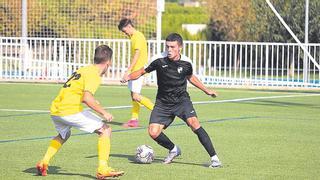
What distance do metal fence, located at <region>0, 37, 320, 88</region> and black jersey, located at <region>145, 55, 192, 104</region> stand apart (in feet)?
52.1

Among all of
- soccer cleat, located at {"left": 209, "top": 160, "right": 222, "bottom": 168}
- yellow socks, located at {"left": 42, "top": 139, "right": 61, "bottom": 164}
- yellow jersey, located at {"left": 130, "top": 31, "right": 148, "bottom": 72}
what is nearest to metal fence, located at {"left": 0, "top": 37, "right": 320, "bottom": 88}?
yellow jersey, located at {"left": 130, "top": 31, "right": 148, "bottom": 72}

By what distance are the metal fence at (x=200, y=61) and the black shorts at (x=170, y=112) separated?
52.1ft

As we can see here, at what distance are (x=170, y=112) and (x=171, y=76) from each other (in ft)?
1.59

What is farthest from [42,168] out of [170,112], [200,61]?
[200,61]

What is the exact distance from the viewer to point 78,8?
34.0m

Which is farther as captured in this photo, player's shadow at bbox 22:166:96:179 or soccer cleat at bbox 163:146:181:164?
soccer cleat at bbox 163:146:181:164

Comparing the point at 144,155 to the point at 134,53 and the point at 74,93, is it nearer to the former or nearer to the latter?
the point at 74,93

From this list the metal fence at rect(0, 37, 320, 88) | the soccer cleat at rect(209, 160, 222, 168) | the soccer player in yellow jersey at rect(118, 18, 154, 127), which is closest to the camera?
the soccer cleat at rect(209, 160, 222, 168)

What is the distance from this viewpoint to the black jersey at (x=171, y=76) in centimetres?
1157

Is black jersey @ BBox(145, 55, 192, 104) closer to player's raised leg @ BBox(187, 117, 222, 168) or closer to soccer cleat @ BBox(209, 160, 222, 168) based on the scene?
player's raised leg @ BBox(187, 117, 222, 168)

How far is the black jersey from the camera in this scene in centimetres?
1157

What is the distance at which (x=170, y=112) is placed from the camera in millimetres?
11648

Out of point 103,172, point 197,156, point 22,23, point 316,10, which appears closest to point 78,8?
point 22,23

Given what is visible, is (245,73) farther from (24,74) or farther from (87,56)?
(24,74)
